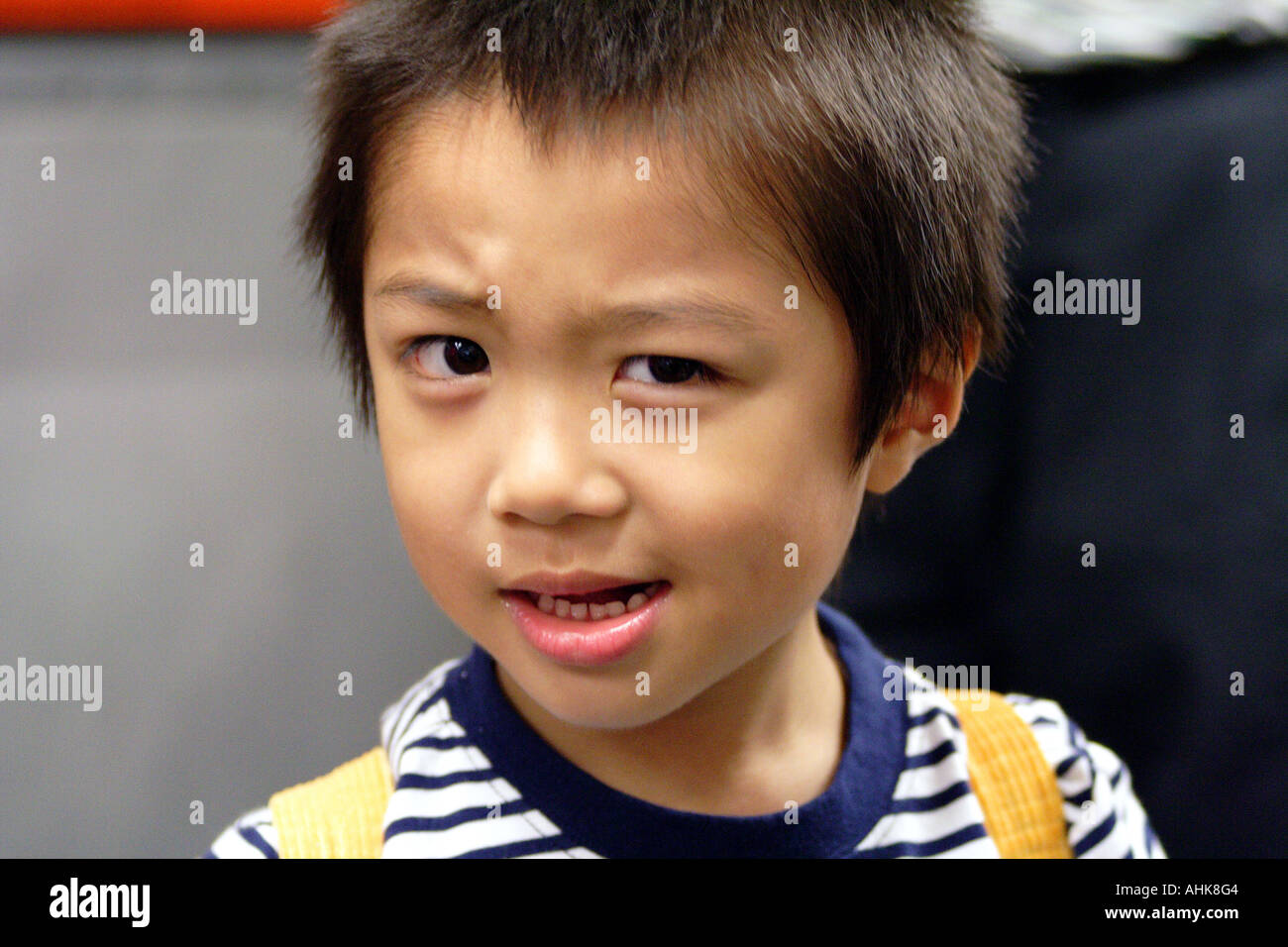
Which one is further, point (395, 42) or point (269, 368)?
point (269, 368)

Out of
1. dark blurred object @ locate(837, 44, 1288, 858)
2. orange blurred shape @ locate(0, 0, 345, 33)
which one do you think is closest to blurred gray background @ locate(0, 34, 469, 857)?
orange blurred shape @ locate(0, 0, 345, 33)

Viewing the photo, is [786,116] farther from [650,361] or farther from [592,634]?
[592,634]

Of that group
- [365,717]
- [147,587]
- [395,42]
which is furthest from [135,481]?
[395,42]

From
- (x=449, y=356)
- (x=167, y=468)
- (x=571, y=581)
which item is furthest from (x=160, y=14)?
(x=571, y=581)

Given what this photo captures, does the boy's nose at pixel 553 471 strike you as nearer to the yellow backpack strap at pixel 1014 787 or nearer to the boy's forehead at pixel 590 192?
the boy's forehead at pixel 590 192

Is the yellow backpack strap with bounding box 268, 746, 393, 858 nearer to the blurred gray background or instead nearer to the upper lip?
the upper lip

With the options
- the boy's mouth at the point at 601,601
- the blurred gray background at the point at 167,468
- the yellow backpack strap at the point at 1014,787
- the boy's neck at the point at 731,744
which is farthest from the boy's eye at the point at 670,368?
the blurred gray background at the point at 167,468

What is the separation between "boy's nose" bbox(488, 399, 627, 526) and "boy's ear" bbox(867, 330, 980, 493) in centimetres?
19

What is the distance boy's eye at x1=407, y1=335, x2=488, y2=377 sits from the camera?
610 millimetres

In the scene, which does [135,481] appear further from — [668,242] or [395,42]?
[668,242]

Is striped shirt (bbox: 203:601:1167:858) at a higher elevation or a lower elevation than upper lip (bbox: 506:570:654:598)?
lower

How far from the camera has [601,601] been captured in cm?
62
